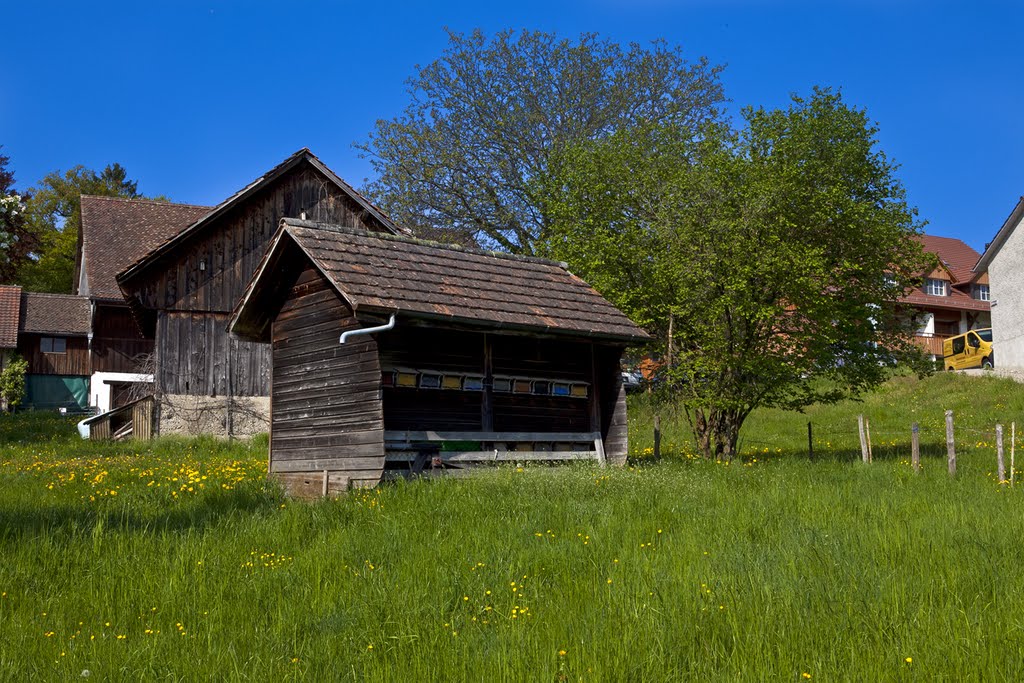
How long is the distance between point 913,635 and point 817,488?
7.45m

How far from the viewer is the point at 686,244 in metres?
21.1

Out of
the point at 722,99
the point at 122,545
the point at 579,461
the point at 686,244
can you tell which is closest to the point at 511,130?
the point at 722,99

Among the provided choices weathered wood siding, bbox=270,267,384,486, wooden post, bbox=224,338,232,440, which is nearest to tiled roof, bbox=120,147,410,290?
wooden post, bbox=224,338,232,440

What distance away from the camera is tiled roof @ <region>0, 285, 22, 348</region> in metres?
46.4

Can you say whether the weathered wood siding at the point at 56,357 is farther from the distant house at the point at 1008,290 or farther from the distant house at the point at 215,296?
the distant house at the point at 1008,290

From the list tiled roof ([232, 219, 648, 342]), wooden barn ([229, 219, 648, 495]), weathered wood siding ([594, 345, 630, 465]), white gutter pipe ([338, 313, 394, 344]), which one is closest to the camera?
white gutter pipe ([338, 313, 394, 344])

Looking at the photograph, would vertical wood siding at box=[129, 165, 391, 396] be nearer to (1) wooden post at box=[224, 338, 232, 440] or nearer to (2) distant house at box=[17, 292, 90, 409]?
(1) wooden post at box=[224, 338, 232, 440]

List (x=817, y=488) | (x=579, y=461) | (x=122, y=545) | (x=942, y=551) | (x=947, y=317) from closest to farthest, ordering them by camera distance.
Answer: (x=942, y=551), (x=122, y=545), (x=817, y=488), (x=579, y=461), (x=947, y=317)

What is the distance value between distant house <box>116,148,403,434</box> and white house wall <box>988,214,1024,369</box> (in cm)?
2729

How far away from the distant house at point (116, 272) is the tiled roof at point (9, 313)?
9.46 m

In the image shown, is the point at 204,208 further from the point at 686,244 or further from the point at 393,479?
the point at 393,479

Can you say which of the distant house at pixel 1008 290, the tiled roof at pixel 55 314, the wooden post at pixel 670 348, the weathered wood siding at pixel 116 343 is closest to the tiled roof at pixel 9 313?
the tiled roof at pixel 55 314

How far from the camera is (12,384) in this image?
4306 cm

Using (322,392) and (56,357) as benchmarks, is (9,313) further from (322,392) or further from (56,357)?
(322,392)
